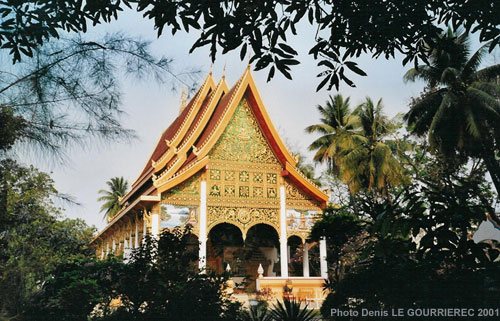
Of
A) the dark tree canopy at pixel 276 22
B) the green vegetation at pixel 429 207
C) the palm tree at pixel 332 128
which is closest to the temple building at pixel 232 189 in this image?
the green vegetation at pixel 429 207

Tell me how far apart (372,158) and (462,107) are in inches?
267

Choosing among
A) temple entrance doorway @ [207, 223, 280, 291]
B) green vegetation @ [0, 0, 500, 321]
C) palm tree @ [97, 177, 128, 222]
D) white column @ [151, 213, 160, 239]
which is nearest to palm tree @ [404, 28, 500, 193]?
temple entrance doorway @ [207, 223, 280, 291]

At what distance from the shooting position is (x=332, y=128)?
88.5ft

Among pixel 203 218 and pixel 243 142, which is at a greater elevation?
pixel 243 142

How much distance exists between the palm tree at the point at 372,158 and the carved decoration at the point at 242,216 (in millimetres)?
7348

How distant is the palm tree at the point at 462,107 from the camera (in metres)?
16.0

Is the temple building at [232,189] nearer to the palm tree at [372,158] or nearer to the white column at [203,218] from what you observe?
the white column at [203,218]

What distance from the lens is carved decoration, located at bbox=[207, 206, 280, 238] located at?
1636 cm

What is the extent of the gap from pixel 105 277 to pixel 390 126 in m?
20.5

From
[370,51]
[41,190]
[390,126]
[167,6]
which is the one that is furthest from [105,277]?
[390,126]

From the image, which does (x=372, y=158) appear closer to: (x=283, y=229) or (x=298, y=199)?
(x=298, y=199)

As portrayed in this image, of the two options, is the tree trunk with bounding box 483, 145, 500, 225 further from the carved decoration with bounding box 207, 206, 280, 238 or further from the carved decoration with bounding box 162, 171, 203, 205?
the carved decoration with bounding box 162, 171, 203, 205

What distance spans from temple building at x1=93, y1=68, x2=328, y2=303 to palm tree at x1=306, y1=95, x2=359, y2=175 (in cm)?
868

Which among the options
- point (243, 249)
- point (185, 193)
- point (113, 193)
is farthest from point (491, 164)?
point (113, 193)
